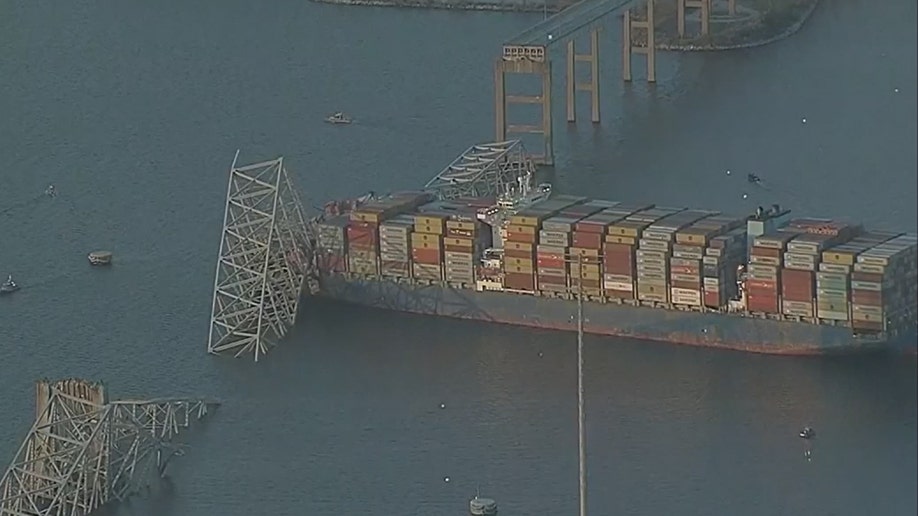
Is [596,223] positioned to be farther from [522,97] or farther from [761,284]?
[522,97]

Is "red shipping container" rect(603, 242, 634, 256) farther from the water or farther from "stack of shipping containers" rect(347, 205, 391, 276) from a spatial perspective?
"stack of shipping containers" rect(347, 205, 391, 276)

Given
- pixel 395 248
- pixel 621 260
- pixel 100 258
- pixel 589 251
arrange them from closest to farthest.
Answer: pixel 621 260 → pixel 589 251 → pixel 395 248 → pixel 100 258

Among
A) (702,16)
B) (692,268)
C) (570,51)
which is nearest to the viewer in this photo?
(692,268)

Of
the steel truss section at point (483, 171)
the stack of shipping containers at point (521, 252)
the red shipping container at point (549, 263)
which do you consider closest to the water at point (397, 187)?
the stack of shipping containers at point (521, 252)

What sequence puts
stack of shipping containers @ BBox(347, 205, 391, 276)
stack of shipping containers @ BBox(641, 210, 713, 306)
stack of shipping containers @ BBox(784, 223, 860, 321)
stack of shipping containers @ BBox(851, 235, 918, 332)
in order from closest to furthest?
1. stack of shipping containers @ BBox(851, 235, 918, 332)
2. stack of shipping containers @ BBox(784, 223, 860, 321)
3. stack of shipping containers @ BBox(641, 210, 713, 306)
4. stack of shipping containers @ BBox(347, 205, 391, 276)

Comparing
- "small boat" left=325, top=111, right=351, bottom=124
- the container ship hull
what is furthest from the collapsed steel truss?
"small boat" left=325, top=111, right=351, bottom=124

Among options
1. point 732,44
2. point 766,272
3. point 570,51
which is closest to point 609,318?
point 766,272

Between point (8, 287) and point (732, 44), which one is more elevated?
point (732, 44)

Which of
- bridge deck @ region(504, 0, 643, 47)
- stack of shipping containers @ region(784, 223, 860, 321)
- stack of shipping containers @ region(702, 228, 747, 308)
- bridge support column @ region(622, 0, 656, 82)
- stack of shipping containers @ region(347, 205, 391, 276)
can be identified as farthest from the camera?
bridge support column @ region(622, 0, 656, 82)
